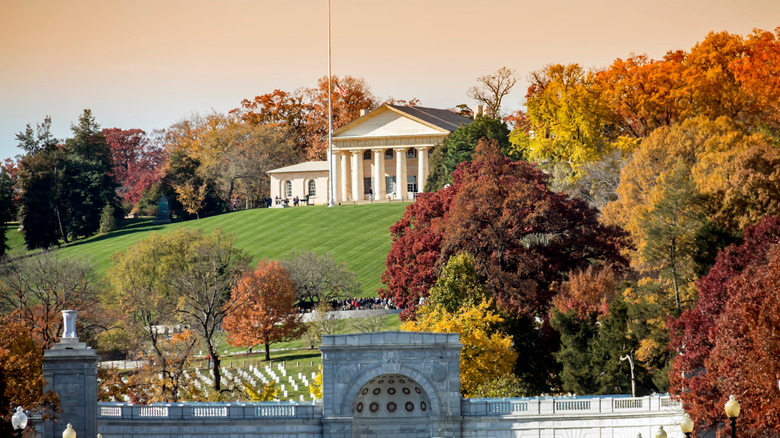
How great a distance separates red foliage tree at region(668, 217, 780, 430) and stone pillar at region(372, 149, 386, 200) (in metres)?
90.1

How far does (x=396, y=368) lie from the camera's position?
54.9m

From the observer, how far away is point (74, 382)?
48.8 metres

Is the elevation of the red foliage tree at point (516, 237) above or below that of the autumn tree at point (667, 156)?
below

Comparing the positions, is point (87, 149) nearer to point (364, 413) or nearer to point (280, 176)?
point (280, 176)

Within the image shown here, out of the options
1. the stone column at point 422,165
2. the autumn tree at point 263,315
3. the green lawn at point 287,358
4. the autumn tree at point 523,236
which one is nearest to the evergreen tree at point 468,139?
the stone column at point 422,165

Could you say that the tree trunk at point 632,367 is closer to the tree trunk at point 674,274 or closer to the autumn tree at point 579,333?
the autumn tree at point 579,333

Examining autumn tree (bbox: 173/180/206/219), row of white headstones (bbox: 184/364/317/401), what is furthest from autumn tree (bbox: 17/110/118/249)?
row of white headstones (bbox: 184/364/317/401)

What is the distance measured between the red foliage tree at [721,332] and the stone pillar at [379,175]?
3548 inches

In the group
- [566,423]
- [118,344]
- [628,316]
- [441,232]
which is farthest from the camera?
[118,344]

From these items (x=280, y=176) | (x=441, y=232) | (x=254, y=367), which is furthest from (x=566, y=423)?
(x=280, y=176)

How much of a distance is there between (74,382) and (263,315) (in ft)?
132

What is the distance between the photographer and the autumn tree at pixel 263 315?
88.8m

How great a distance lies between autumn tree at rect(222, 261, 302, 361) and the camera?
88.8 m

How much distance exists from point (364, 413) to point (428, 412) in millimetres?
2889
